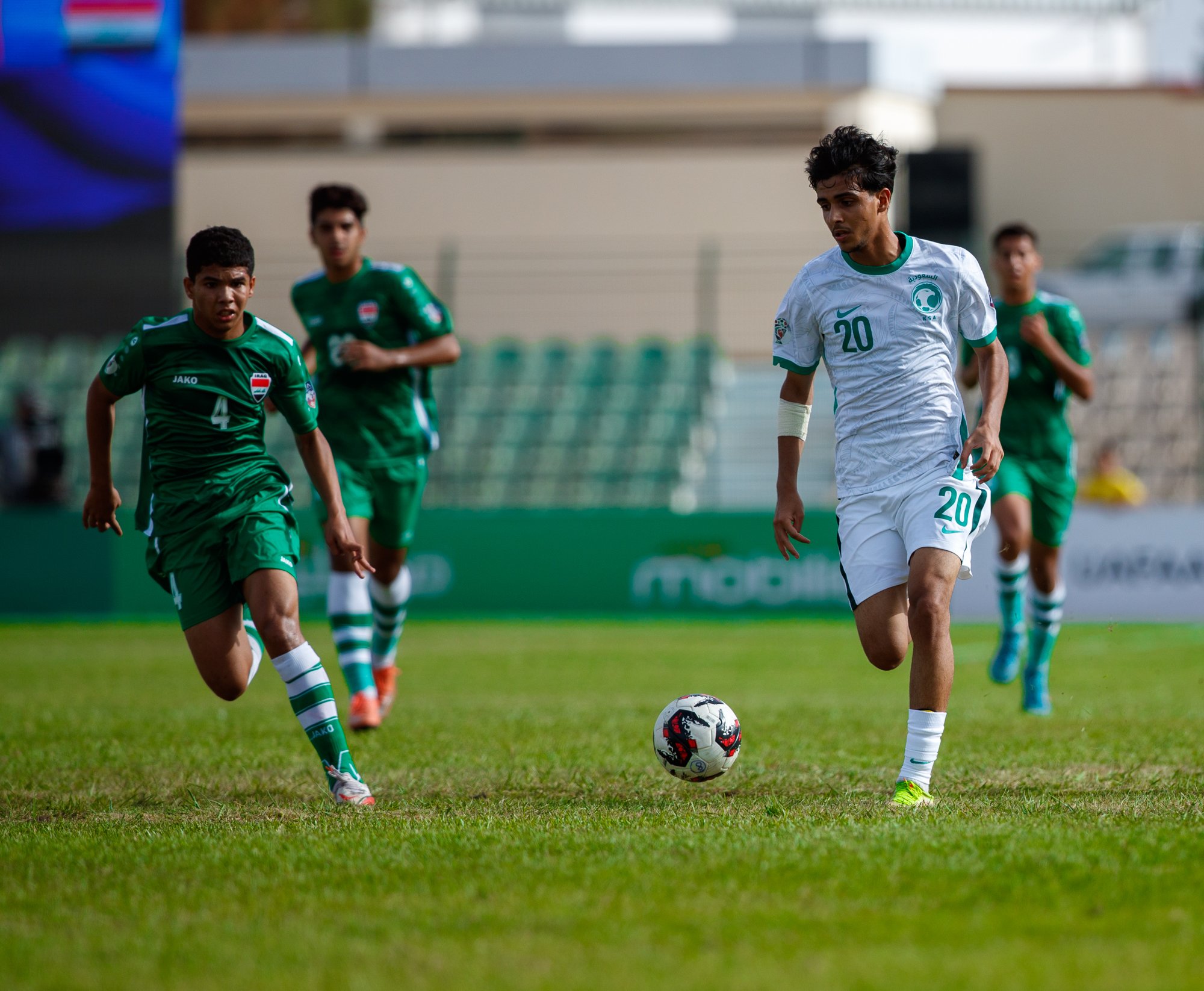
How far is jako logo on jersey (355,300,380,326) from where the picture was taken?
8516mm

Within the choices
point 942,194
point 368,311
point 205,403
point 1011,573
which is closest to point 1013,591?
point 1011,573

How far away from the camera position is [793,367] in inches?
234

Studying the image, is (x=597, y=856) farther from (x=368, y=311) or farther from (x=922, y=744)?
(x=368, y=311)

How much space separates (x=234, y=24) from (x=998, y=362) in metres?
41.6

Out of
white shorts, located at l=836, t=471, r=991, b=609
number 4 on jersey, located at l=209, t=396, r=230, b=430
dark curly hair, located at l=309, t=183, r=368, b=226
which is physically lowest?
white shorts, located at l=836, t=471, r=991, b=609

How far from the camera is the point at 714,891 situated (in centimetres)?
415

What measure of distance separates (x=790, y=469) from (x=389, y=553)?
11.1ft

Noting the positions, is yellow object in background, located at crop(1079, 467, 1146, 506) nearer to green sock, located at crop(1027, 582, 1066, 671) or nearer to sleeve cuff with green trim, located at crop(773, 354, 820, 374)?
green sock, located at crop(1027, 582, 1066, 671)

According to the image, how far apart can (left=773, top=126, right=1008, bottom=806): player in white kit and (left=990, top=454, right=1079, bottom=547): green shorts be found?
11.7ft

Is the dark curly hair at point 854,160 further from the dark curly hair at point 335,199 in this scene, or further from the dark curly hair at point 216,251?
the dark curly hair at point 335,199

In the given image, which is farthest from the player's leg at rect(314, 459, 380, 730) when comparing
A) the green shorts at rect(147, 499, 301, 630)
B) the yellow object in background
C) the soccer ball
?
the yellow object in background

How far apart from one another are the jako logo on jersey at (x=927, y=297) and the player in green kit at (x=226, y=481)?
2.27 m

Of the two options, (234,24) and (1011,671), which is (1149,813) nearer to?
(1011,671)

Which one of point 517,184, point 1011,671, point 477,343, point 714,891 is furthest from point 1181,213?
point 714,891
